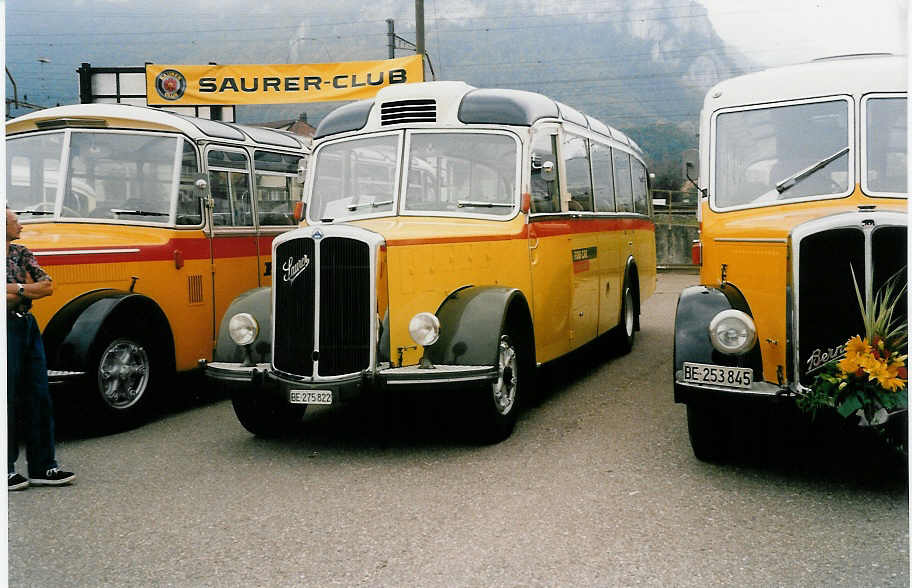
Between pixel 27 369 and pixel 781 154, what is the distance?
512cm

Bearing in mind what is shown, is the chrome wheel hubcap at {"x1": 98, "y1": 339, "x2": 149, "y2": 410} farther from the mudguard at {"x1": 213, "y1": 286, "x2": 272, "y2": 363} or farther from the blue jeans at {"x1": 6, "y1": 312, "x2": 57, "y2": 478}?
the blue jeans at {"x1": 6, "y1": 312, "x2": 57, "y2": 478}

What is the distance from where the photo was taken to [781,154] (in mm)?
6199

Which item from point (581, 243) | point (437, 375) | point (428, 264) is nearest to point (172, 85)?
point (581, 243)

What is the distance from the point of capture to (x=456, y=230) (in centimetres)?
687

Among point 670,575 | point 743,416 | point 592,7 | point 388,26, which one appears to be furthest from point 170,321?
point 388,26

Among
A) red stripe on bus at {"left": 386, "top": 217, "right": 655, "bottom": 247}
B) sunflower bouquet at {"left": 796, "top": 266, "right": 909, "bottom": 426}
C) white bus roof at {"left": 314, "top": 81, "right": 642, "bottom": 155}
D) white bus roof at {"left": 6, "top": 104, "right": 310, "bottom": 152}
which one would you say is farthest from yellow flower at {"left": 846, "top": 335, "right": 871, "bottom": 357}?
white bus roof at {"left": 6, "top": 104, "right": 310, "bottom": 152}

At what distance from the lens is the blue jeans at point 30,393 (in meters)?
5.57

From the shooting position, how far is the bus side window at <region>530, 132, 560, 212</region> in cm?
745

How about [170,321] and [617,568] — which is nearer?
[617,568]

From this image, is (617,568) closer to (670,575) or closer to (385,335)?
(670,575)

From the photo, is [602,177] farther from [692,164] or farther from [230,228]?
[230,228]

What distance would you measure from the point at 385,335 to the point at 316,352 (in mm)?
484

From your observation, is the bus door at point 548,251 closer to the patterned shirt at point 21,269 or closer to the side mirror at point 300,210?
the side mirror at point 300,210

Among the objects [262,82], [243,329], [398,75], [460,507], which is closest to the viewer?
[460,507]
